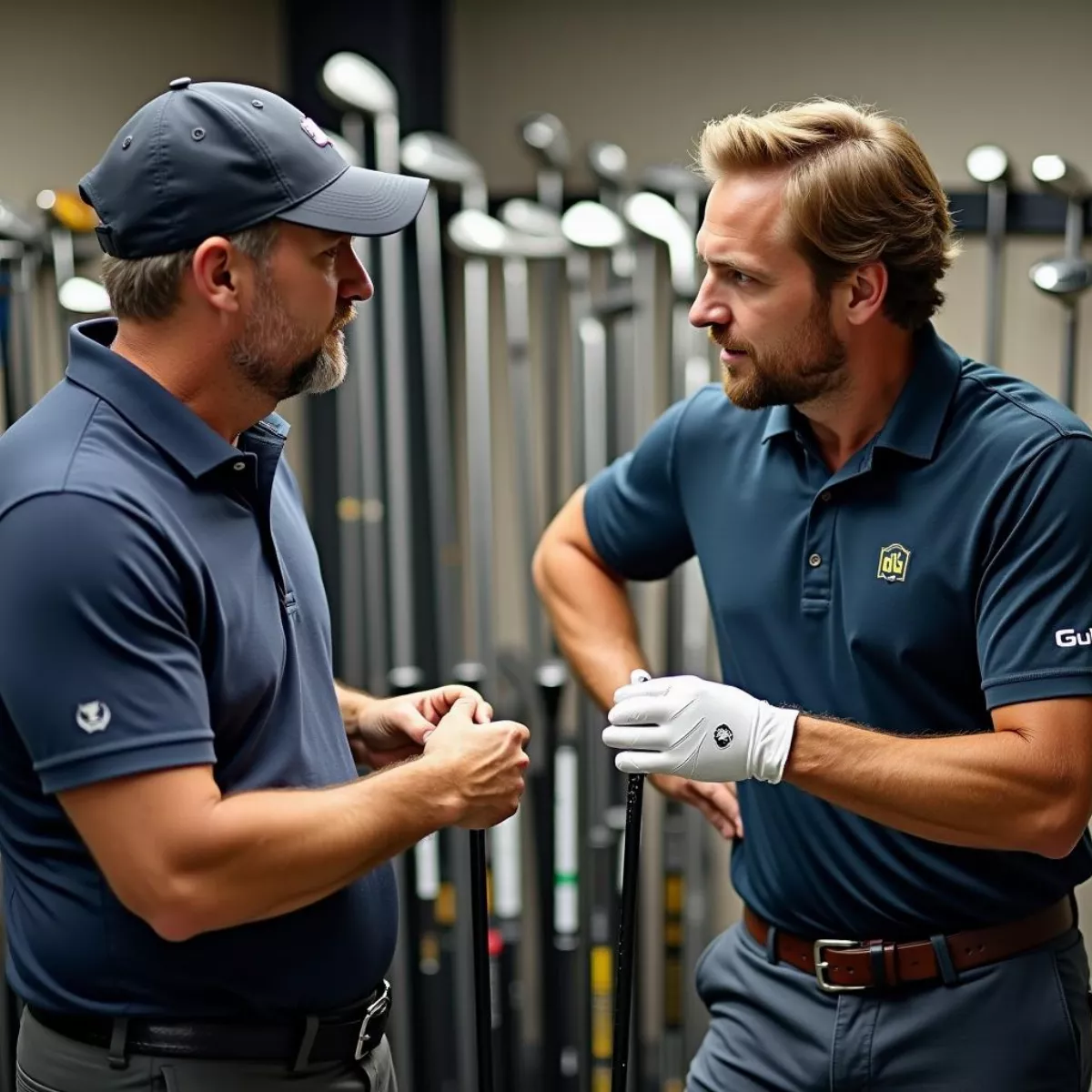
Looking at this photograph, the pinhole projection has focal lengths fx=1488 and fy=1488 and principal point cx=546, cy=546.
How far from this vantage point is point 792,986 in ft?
6.22

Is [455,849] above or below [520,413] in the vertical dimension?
below

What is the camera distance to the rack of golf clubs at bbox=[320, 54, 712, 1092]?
2.99 meters

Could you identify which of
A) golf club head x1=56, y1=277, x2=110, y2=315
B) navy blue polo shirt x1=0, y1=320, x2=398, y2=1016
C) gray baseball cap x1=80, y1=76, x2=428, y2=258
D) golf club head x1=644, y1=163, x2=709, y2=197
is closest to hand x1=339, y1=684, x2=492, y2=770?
navy blue polo shirt x1=0, y1=320, x2=398, y2=1016

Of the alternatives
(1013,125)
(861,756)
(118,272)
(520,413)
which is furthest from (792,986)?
(1013,125)

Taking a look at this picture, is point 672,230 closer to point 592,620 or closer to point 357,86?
point 357,86

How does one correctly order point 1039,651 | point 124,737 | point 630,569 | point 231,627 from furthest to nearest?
1. point 630,569
2. point 1039,651
3. point 231,627
4. point 124,737

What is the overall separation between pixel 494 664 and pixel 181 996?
168 centimetres

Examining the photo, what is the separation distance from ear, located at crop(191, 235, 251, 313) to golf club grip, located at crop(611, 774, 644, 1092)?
739 millimetres

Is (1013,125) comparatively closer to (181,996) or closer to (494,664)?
(494,664)

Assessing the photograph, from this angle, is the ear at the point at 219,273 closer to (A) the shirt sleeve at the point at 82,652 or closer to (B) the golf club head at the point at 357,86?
(A) the shirt sleeve at the point at 82,652

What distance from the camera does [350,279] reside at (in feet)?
5.43

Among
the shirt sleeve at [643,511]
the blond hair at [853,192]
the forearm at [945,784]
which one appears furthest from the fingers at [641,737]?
the blond hair at [853,192]

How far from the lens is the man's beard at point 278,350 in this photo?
1.55 meters

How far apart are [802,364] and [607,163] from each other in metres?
1.28
